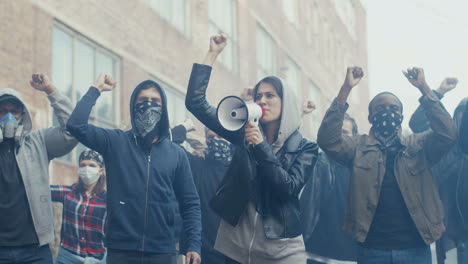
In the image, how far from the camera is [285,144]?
4594 mm

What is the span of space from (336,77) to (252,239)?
1227 inches

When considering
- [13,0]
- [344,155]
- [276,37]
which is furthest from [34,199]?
[276,37]

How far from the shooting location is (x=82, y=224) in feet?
24.2

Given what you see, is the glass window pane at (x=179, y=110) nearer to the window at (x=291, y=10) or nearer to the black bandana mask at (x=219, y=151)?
the black bandana mask at (x=219, y=151)

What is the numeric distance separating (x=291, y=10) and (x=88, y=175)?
69.0 feet

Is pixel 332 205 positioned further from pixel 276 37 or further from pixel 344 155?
pixel 276 37

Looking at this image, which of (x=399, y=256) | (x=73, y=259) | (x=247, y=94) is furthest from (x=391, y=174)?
(x=73, y=259)

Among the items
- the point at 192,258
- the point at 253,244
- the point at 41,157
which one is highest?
the point at 41,157

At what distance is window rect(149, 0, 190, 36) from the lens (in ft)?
52.4

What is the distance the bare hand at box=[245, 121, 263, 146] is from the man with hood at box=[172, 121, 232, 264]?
9.16 ft

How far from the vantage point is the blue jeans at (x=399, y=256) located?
5.74 metres

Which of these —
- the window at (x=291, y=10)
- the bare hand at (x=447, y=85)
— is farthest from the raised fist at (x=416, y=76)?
the window at (x=291, y=10)

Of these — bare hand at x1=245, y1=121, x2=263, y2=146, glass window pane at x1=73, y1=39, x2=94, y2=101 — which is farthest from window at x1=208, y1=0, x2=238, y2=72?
bare hand at x1=245, y1=121, x2=263, y2=146

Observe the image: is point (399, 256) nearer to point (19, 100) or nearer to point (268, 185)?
point (268, 185)
